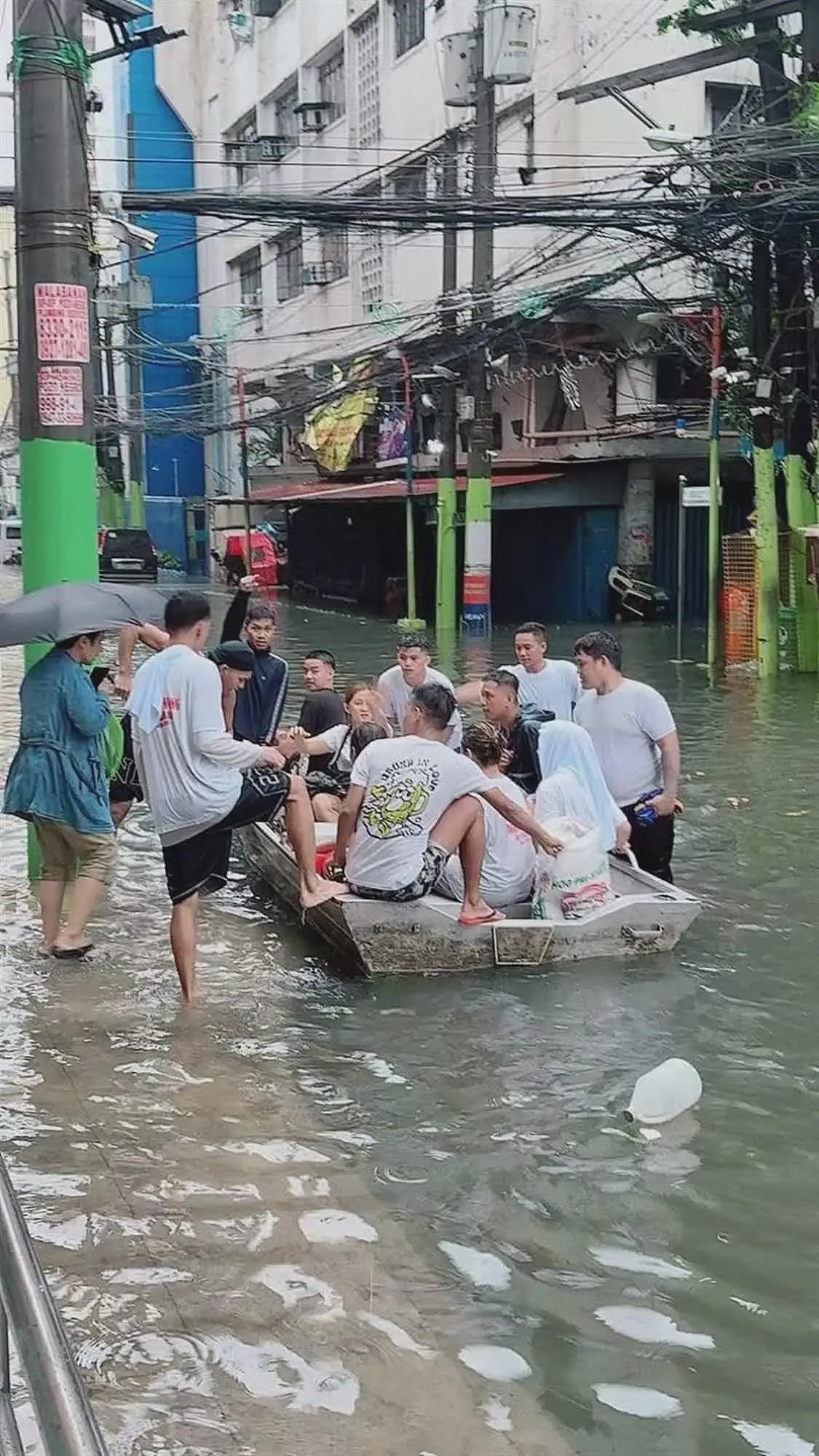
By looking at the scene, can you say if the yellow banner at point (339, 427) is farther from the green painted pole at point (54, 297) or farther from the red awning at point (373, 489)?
the green painted pole at point (54, 297)

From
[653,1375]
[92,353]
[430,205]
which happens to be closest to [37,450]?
[92,353]

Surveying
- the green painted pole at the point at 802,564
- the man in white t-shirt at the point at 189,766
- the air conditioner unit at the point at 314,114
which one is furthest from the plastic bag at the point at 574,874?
the air conditioner unit at the point at 314,114

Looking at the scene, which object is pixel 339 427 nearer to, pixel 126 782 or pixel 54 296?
pixel 126 782

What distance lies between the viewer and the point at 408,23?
32281 mm

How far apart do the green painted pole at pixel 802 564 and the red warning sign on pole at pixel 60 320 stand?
40.9 ft

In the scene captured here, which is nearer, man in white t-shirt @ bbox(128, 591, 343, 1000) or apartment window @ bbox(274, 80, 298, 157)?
man in white t-shirt @ bbox(128, 591, 343, 1000)

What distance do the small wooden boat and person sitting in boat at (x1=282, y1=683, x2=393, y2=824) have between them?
65.1 inches

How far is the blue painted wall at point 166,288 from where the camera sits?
4953 cm

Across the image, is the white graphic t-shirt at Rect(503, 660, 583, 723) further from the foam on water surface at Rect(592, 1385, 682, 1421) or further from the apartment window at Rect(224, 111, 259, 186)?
the apartment window at Rect(224, 111, 259, 186)

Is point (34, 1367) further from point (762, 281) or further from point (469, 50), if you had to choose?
point (469, 50)

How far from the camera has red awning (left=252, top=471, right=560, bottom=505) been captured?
28062mm

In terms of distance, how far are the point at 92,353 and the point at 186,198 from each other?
5.61 metres

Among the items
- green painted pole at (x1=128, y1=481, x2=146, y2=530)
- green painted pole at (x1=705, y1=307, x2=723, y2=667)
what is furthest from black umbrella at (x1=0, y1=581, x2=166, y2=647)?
green painted pole at (x1=128, y1=481, x2=146, y2=530)

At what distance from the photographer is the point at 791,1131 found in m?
5.44
